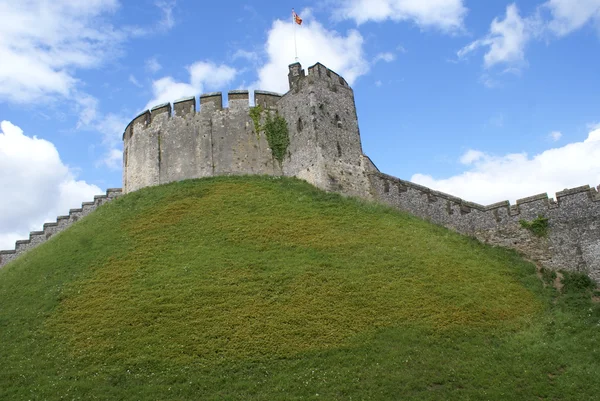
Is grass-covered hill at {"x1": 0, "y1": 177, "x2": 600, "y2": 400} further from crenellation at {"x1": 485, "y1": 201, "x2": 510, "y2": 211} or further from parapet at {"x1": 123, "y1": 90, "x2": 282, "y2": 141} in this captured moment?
parapet at {"x1": 123, "y1": 90, "x2": 282, "y2": 141}

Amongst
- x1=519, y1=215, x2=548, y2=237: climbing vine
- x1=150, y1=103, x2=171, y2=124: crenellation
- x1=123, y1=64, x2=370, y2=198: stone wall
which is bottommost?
x1=519, y1=215, x2=548, y2=237: climbing vine

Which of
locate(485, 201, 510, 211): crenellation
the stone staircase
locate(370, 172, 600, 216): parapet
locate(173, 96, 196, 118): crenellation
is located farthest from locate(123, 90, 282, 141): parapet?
locate(485, 201, 510, 211): crenellation

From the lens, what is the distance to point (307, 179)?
109 ft

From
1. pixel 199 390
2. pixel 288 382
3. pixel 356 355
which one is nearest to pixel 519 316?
pixel 356 355

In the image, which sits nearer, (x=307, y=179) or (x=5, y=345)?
(x=5, y=345)

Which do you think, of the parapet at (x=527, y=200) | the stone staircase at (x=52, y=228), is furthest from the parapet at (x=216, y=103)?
the parapet at (x=527, y=200)

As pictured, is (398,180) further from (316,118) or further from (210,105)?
(210,105)

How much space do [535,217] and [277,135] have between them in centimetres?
1599

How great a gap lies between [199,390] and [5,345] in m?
7.74

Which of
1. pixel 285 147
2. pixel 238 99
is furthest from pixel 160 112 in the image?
pixel 285 147

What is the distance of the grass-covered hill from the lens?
16.8 metres

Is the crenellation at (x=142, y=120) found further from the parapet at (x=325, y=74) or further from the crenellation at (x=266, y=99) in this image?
the parapet at (x=325, y=74)

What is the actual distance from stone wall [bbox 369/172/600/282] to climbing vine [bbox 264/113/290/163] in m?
8.69

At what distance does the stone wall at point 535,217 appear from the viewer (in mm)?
24703
